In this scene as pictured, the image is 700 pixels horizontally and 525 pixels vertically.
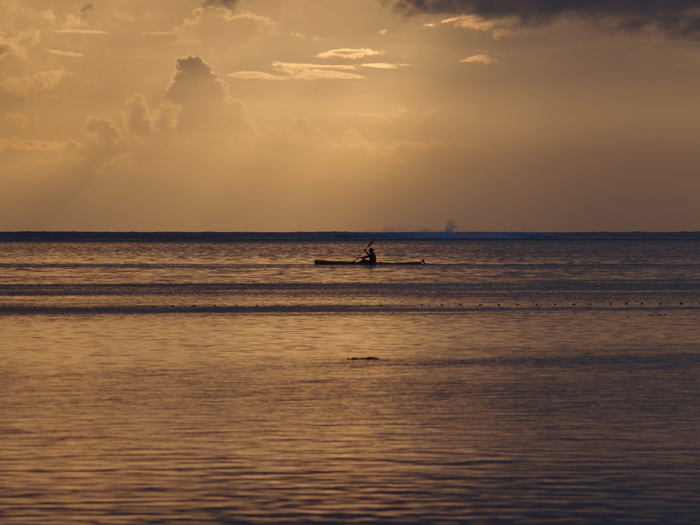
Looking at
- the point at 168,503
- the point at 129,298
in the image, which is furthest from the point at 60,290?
the point at 168,503

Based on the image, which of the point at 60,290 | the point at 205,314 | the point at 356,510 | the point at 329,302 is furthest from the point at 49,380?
the point at 60,290

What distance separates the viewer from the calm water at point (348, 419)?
1346 cm

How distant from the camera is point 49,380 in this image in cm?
2402

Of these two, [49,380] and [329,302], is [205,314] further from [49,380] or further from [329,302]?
[49,380]

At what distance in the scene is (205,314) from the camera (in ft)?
145

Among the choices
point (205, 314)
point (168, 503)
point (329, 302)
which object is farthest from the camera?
point (329, 302)

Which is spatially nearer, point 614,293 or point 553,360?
point 553,360

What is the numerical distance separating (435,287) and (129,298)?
2096 cm

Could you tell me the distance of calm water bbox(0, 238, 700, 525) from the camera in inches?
530

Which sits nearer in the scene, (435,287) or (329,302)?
(329,302)

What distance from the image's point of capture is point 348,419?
62.8 feet

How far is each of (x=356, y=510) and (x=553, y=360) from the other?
16.0 metres

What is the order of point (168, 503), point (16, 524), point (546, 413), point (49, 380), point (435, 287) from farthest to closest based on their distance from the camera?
point (435, 287) → point (49, 380) → point (546, 413) → point (168, 503) → point (16, 524)

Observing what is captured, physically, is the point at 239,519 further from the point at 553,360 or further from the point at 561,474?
the point at 553,360
